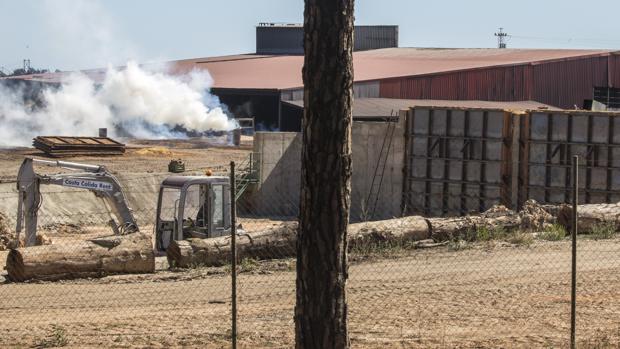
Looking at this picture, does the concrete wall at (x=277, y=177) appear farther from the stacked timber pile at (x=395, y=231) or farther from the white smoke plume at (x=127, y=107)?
the white smoke plume at (x=127, y=107)

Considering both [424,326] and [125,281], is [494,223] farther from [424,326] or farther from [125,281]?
[424,326]

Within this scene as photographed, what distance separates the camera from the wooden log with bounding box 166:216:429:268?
766 inches

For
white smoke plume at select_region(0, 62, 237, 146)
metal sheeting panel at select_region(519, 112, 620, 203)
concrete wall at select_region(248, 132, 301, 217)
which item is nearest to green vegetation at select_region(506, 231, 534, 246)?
metal sheeting panel at select_region(519, 112, 620, 203)

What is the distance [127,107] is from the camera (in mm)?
61594

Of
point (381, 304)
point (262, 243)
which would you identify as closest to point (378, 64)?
point (262, 243)

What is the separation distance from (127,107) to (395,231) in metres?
42.7

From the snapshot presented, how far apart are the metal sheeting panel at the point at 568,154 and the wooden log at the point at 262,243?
8.31 m

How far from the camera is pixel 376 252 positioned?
2014 cm

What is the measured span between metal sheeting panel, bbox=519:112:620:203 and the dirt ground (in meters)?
6.92

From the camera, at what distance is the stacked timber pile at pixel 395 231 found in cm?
1955

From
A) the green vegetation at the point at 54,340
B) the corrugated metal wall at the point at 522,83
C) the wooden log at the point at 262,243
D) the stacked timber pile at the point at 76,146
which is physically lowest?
Answer: the green vegetation at the point at 54,340

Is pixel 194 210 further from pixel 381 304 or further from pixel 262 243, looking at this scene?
pixel 381 304

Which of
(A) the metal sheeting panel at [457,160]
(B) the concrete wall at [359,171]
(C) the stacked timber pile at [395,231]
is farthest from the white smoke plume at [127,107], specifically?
(C) the stacked timber pile at [395,231]

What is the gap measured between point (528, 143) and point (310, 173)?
67.2ft
